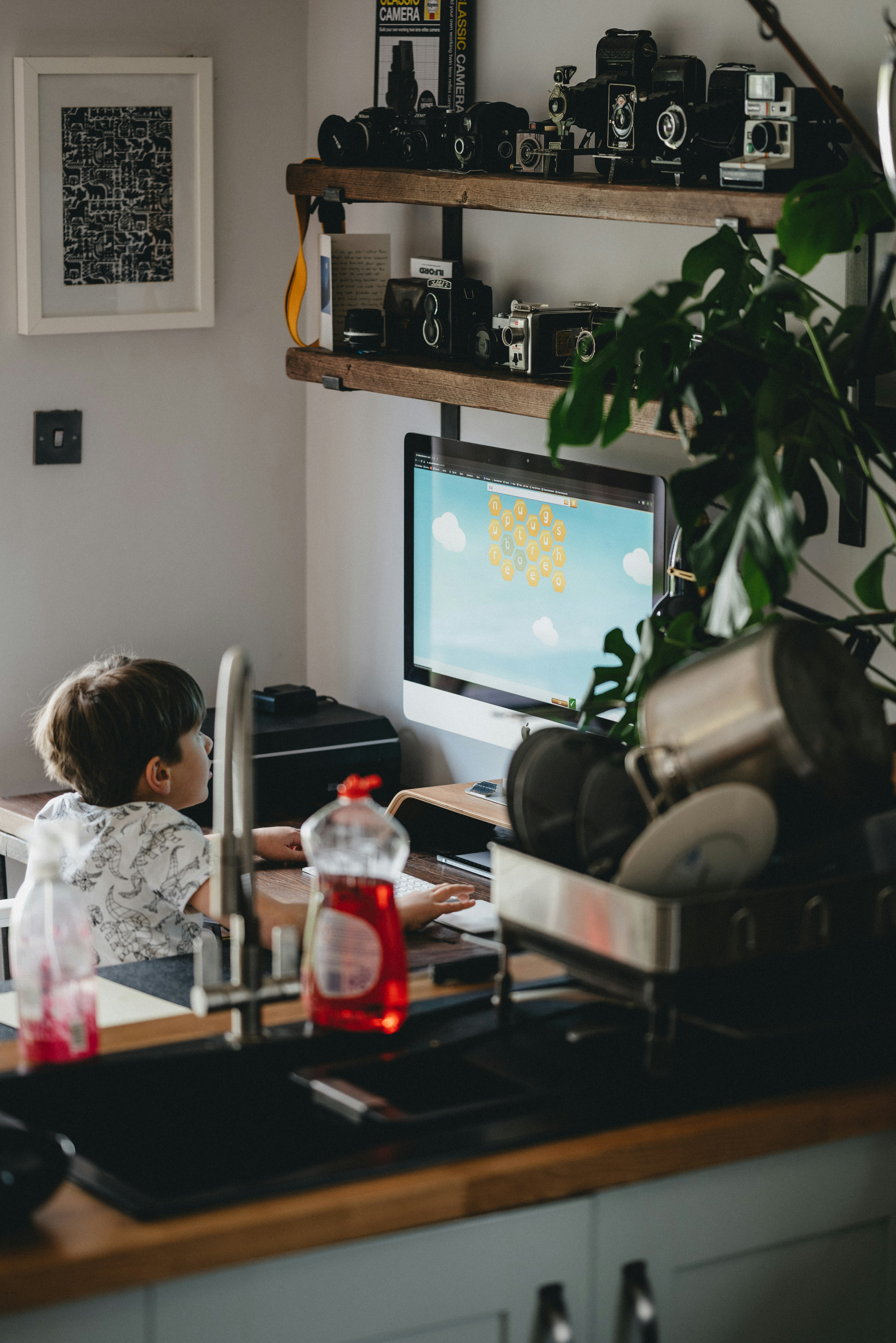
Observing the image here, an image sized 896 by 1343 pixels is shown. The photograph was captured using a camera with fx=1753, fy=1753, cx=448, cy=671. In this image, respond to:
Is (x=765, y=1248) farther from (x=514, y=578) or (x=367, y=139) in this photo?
(x=367, y=139)

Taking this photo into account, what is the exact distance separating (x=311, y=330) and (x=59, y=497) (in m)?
0.66

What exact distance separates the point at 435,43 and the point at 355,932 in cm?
216

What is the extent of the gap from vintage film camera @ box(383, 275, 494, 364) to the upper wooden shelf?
14 cm

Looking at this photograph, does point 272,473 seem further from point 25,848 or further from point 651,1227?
point 651,1227

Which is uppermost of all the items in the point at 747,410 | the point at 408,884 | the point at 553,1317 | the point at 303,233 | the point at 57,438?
the point at 303,233

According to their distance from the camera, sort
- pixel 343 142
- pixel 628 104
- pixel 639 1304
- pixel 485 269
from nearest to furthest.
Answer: pixel 639 1304
pixel 628 104
pixel 343 142
pixel 485 269

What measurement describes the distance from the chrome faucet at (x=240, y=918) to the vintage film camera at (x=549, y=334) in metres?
1.34

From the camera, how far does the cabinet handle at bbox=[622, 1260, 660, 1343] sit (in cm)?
131

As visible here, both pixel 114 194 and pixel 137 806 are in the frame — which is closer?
pixel 137 806

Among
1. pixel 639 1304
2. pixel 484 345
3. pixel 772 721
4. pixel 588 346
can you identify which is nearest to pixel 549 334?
pixel 588 346

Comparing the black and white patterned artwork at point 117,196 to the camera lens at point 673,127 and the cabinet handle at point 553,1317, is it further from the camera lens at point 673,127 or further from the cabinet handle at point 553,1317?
the cabinet handle at point 553,1317

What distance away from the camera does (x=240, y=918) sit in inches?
53.8

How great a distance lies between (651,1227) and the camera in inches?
52.1

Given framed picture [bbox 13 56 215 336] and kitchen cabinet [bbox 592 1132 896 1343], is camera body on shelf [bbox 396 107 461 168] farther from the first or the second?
kitchen cabinet [bbox 592 1132 896 1343]
